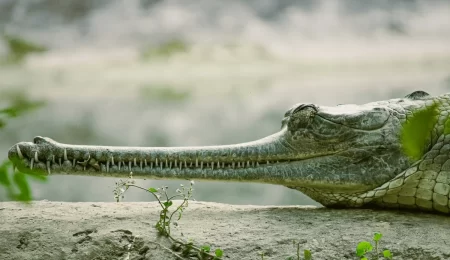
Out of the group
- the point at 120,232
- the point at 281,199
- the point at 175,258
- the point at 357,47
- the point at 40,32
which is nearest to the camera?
the point at 175,258

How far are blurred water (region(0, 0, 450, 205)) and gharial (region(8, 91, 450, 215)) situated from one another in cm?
242

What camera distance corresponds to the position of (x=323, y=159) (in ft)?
12.2

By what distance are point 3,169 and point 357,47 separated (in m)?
6.05

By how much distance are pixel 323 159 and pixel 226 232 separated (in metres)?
0.87

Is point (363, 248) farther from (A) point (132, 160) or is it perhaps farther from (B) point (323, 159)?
(A) point (132, 160)

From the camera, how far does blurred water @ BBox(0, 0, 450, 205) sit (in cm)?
623

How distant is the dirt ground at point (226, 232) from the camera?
9.96 feet

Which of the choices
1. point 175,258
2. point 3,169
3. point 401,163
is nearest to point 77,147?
point 175,258

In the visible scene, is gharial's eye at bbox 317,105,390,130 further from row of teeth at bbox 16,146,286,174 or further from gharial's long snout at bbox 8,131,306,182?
row of teeth at bbox 16,146,286,174

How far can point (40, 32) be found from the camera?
273 inches

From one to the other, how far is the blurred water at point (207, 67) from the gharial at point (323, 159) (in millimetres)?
2421

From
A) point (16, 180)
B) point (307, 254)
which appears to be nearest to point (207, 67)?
point (307, 254)

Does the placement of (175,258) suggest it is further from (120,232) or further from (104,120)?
(104,120)

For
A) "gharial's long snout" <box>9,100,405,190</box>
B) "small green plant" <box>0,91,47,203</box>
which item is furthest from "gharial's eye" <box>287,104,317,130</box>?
"small green plant" <box>0,91,47,203</box>
